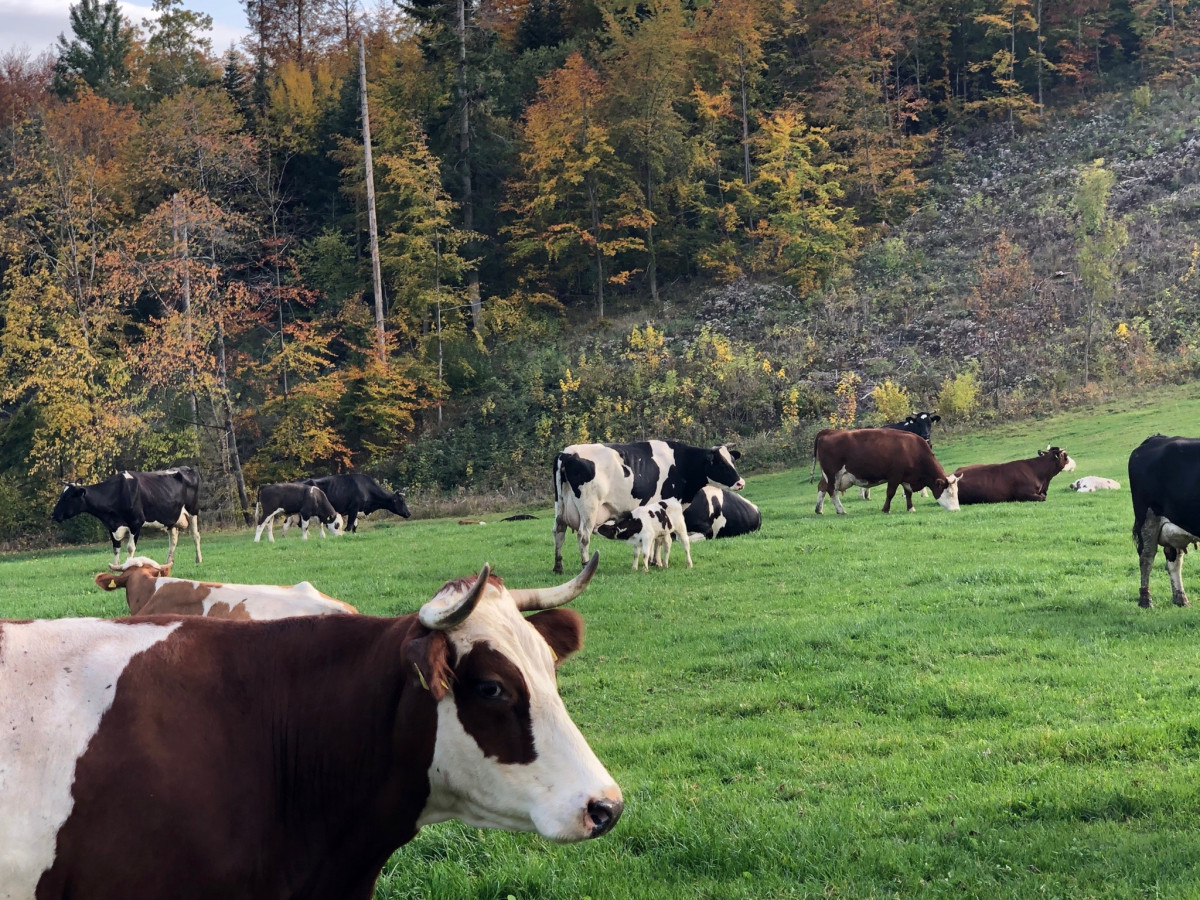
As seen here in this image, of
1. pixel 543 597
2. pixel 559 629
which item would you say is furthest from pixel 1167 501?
pixel 543 597

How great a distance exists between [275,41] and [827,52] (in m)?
33.8

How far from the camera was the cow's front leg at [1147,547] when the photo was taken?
10477 millimetres

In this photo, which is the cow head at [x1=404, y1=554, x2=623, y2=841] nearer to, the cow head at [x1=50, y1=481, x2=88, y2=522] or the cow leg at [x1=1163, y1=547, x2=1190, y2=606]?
the cow leg at [x1=1163, y1=547, x2=1190, y2=606]

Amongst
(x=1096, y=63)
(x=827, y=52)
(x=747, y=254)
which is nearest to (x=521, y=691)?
(x=747, y=254)

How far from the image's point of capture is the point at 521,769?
3.12 metres

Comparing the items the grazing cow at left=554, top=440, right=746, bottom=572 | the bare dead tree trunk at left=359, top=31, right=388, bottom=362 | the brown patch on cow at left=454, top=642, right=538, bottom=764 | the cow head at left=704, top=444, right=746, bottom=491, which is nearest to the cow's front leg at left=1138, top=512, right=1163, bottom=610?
the grazing cow at left=554, top=440, right=746, bottom=572

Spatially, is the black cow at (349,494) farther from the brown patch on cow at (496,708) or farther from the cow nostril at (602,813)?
the cow nostril at (602,813)

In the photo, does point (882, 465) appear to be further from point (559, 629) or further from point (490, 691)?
point (490, 691)

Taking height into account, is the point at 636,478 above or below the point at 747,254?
below

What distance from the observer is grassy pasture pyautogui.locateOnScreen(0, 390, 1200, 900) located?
191 inches

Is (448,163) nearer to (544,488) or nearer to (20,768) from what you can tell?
(544,488)

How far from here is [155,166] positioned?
129 feet

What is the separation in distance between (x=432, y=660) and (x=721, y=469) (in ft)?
50.2

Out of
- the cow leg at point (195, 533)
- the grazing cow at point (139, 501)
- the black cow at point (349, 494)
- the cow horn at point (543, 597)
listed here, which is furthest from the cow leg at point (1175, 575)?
the black cow at point (349, 494)
